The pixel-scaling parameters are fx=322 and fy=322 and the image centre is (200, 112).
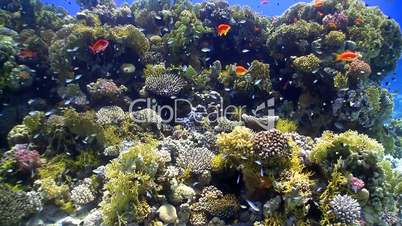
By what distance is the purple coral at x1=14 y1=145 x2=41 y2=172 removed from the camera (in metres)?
7.15

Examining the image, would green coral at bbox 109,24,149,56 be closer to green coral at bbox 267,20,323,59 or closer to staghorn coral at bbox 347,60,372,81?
green coral at bbox 267,20,323,59

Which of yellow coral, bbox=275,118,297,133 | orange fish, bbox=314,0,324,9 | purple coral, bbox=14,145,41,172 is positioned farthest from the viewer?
orange fish, bbox=314,0,324,9

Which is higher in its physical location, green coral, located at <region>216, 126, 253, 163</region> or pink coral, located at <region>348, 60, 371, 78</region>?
pink coral, located at <region>348, 60, 371, 78</region>

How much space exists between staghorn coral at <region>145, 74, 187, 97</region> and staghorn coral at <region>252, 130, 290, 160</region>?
3895 millimetres

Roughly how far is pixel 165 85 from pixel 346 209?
5.70 metres

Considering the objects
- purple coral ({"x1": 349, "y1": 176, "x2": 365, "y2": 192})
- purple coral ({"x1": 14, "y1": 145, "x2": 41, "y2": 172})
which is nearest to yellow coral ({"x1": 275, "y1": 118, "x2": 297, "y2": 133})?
purple coral ({"x1": 349, "y1": 176, "x2": 365, "y2": 192})

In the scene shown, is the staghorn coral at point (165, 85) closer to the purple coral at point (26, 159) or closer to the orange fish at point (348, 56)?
the purple coral at point (26, 159)

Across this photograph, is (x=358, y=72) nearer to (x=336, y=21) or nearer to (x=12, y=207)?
(x=336, y=21)

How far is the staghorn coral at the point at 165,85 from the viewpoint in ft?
29.8

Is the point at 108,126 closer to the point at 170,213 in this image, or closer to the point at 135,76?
the point at 135,76

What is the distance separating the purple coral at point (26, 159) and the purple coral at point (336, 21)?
928 centimetres

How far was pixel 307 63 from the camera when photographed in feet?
30.8

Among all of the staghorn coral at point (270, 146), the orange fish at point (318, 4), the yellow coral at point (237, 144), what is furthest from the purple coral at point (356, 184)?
the orange fish at point (318, 4)

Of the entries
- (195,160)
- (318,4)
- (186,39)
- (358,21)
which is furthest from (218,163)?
(318,4)
